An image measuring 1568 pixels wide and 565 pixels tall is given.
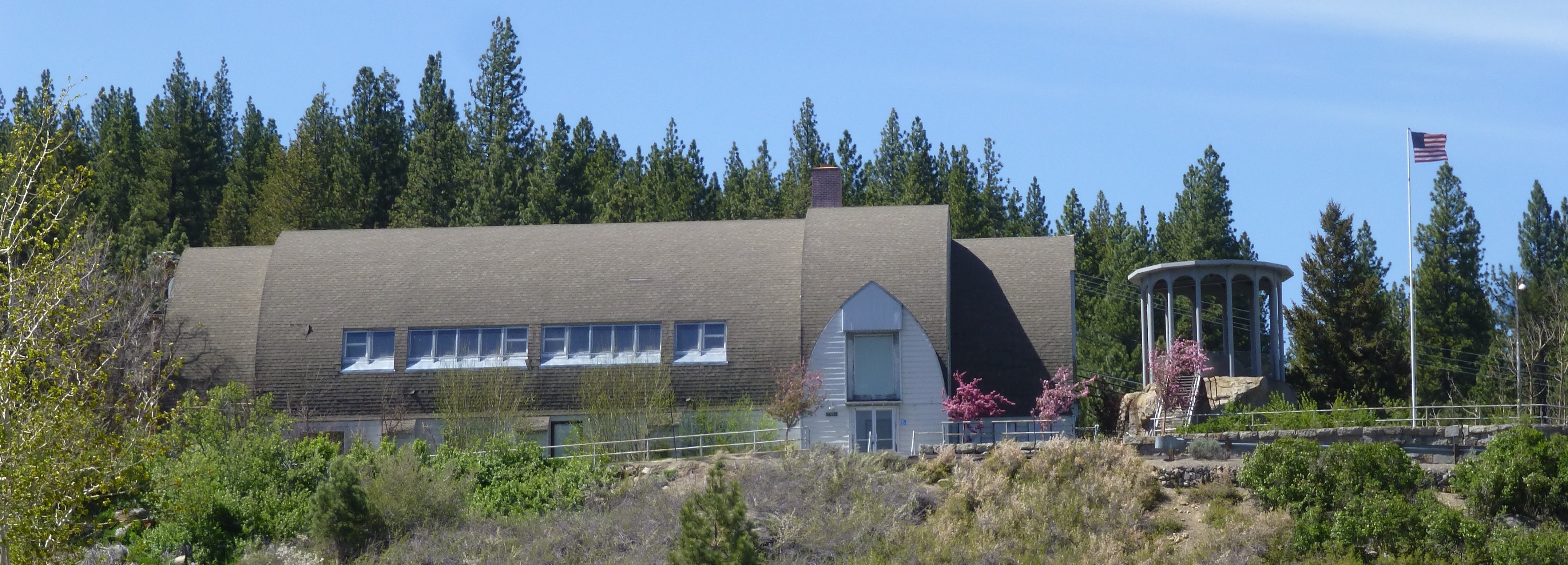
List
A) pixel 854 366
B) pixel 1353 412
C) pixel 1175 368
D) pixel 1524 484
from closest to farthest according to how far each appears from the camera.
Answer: pixel 1524 484
pixel 1353 412
pixel 1175 368
pixel 854 366

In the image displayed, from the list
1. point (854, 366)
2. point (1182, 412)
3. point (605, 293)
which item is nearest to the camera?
point (1182, 412)

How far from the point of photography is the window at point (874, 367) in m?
35.5

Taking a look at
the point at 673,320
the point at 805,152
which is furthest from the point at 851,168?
the point at 673,320

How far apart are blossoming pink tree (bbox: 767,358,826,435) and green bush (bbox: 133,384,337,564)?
31.7ft

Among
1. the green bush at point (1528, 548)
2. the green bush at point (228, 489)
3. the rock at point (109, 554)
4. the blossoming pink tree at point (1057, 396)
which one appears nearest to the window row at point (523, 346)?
the green bush at point (228, 489)

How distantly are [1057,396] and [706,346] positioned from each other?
27.3ft

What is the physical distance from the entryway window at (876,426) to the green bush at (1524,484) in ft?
45.6

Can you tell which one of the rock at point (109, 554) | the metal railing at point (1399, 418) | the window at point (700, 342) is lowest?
the rock at point (109, 554)

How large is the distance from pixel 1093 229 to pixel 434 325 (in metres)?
29.6

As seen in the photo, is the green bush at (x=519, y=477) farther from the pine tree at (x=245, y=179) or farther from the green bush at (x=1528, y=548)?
the pine tree at (x=245, y=179)

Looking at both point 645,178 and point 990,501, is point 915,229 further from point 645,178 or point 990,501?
point 645,178

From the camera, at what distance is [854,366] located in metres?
35.8

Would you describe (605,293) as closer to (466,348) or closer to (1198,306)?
(466,348)

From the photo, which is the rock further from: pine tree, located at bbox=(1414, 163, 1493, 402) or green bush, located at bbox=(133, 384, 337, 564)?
pine tree, located at bbox=(1414, 163, 1493, 402)
